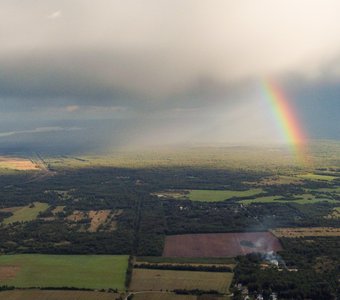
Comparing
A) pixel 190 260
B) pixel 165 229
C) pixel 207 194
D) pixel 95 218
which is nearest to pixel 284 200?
pixel 207 194

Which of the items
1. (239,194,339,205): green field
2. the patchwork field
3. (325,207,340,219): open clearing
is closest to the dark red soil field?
the patchwork field

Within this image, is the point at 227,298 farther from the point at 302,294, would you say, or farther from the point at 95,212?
→ the point at 95,212

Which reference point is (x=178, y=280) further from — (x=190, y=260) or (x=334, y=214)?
(x=334, y=214)

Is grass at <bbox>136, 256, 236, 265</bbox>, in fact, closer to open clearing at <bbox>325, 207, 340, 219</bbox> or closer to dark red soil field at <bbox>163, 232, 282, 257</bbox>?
dark red soil field at <bbox>163, 232, 282, 257</bbox>

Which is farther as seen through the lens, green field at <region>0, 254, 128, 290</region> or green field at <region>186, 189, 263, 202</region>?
green field at <region>186, 189, 263, 202</region>

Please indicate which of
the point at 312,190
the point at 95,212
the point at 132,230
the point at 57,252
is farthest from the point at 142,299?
the point at 312,190

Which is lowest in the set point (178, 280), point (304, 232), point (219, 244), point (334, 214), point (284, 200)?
point (178, 280)

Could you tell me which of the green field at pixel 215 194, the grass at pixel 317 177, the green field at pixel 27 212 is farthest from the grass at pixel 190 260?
the grass at pixel 317 177

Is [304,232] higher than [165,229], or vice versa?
[165,229]
